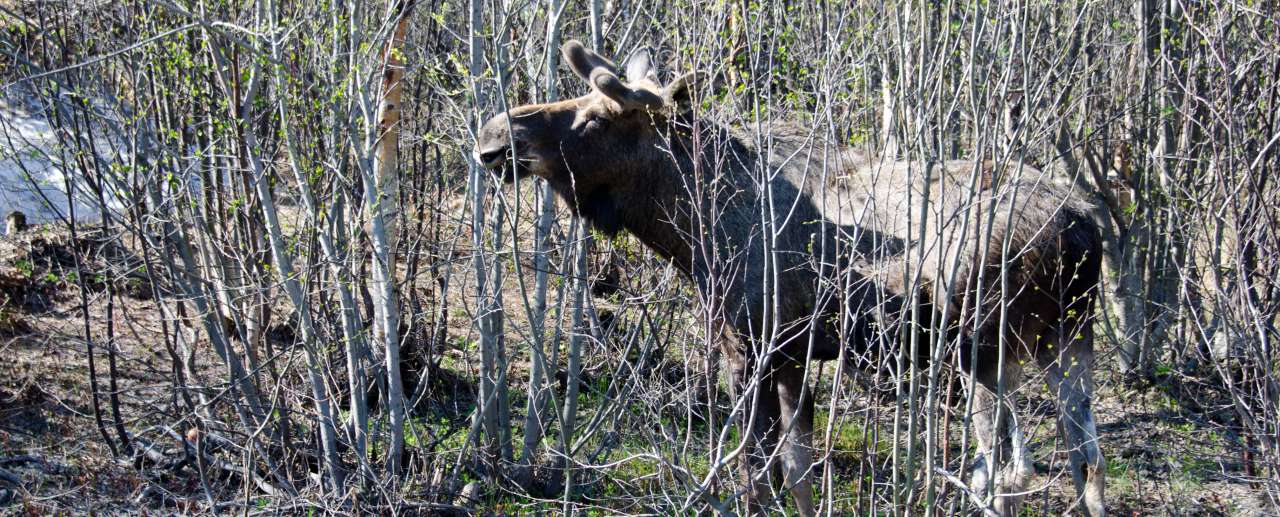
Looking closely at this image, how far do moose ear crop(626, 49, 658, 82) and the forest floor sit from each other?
2326mm

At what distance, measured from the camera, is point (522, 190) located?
848 centimetres

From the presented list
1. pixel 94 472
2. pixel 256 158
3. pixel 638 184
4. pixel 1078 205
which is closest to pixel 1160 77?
pixel 1078 205

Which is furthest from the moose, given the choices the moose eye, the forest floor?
the forest floor

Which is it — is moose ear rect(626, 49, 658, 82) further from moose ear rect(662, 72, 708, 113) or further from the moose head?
moose ear rect(662, 72, 708, 113)

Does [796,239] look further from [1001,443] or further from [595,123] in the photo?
[1001,443]

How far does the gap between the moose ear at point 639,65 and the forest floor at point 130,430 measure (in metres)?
2.33

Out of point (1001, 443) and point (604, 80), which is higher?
point (604, 80)

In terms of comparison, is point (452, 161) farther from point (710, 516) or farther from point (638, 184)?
point (710, 516)

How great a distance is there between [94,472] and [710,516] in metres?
3.47

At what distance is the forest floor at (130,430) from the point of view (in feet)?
20.9

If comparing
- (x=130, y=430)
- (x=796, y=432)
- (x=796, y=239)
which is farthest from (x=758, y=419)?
(x=130, y=430)

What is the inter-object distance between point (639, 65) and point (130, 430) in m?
3.85

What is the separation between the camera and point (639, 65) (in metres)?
6.69

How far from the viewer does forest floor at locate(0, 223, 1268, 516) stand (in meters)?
6.36
